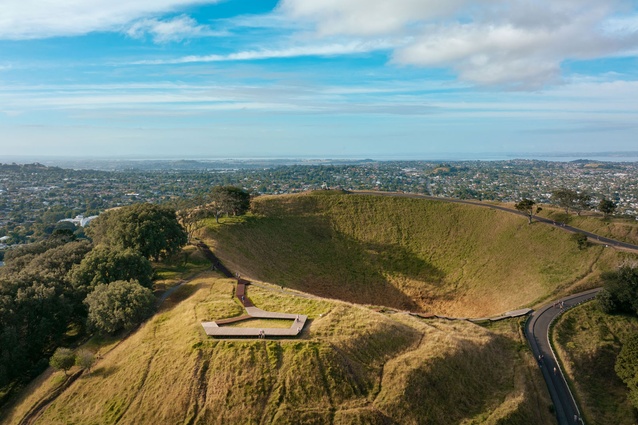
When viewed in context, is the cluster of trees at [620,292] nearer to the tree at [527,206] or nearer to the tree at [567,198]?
the tree at [527,206]

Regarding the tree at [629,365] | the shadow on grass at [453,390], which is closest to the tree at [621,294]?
the tree at [629,365]

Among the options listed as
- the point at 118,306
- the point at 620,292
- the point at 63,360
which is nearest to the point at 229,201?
the point at 118,306

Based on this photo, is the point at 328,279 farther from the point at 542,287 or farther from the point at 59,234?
the point at 59,234

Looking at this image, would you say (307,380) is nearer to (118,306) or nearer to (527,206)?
(118,306)

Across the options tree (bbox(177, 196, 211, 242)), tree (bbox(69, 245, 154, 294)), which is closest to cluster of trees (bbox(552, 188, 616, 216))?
tree (bbox(177, 196, 211, 242))

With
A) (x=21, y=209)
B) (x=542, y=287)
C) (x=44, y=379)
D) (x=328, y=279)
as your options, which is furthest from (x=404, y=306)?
(x=21, y=209)

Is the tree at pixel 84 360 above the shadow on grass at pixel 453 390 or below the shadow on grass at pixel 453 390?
above
